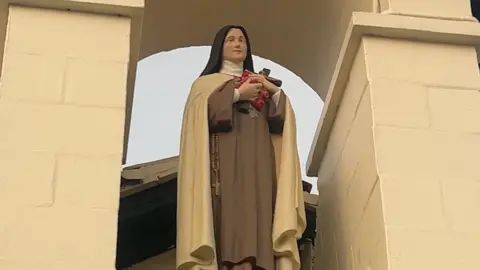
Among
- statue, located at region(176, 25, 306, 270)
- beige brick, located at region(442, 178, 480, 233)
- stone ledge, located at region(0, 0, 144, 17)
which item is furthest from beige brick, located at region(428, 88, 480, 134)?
stone ledge, located at region(0, 0, 144, 17)

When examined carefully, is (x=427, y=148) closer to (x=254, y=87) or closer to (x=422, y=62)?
(x=422, y=62)

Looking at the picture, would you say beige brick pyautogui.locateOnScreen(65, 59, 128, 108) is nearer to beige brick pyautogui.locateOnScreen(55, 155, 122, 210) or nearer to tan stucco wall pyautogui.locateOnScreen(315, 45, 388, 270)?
beige brick pyautogui.locateOnScreen(55, 155, 122, 210)

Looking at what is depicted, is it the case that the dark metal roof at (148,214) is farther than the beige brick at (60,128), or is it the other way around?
the dark metal roof at (148,214)

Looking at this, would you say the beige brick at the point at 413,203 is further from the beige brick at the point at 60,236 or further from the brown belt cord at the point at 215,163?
the beige brick at the point at 60,236

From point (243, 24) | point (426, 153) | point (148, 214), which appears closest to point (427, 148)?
point (426, 153)

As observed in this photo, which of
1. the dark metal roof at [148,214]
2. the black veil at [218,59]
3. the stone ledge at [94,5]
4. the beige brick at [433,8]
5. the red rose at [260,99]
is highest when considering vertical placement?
the beige brick at [433,8]

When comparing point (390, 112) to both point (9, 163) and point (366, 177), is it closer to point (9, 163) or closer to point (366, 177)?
point (366, 177)

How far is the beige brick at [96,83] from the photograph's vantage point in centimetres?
290

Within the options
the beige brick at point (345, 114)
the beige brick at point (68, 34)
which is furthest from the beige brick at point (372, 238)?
the beige brick at point (68, 34)

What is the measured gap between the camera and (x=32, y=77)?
292cm

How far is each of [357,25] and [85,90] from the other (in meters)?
0.72

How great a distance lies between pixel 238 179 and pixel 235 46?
0.47 metres

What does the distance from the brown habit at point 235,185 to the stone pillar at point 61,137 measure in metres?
0.25

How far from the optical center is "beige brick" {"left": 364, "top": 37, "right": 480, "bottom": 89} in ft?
10.2
